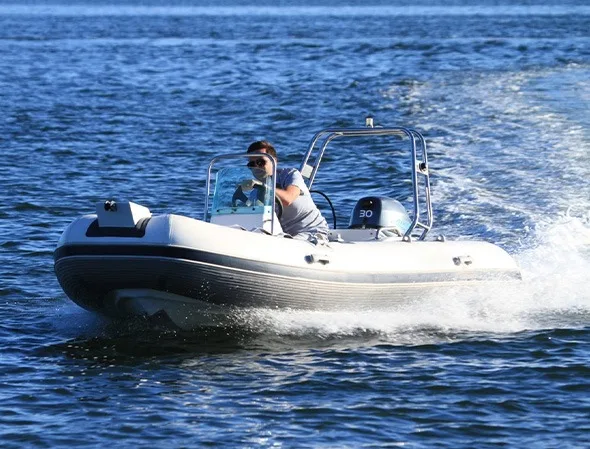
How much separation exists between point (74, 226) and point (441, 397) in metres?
2.53

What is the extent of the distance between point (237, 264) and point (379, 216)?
1.73 m

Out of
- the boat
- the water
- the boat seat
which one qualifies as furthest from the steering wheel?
the water

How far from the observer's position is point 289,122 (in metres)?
21.1

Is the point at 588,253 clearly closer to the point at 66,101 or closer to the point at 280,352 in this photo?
the point at 280,352

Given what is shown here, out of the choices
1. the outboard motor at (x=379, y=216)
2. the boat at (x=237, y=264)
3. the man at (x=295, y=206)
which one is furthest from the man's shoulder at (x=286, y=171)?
the outboard motor at (x=379, y=216)

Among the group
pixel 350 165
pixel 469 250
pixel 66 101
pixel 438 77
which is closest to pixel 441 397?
pixel 469 250

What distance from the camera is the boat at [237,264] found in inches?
318

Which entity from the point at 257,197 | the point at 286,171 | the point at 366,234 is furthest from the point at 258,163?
the point at 366,234

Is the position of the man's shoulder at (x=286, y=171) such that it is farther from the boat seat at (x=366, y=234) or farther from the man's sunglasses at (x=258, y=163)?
the boat seat at (x=366, y=234)

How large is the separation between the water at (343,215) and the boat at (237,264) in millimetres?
176

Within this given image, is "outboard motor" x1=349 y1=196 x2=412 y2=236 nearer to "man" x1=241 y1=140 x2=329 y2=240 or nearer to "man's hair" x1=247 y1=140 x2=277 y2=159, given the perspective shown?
"man" x1=241 y1=140 x2=329 y2=240

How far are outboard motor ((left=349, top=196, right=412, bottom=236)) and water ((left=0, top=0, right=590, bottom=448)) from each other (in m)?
0.72

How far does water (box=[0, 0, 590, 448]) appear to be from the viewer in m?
7.01

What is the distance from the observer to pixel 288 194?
893cm
